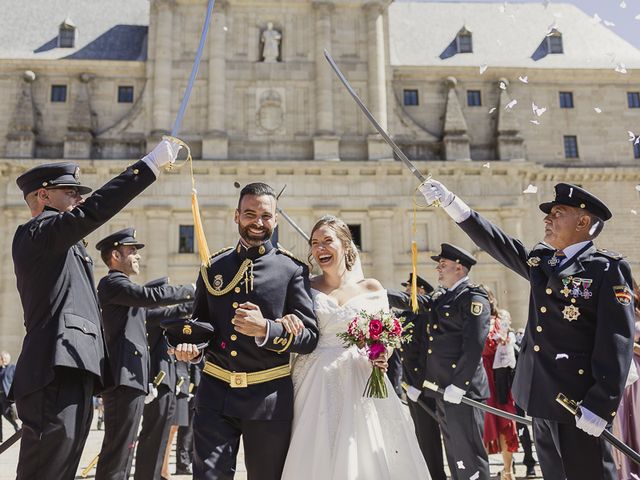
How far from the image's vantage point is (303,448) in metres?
4.41

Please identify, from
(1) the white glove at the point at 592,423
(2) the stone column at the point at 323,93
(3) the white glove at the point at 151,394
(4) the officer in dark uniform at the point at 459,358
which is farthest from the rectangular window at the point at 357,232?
(1) the white glove at the point at 592,423

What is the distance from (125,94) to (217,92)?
17.7 feet

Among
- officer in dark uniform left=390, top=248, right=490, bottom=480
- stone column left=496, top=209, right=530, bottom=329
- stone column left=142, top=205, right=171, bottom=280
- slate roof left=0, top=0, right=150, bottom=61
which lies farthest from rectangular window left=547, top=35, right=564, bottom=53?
A: officer in dark uniform left=390, top=248, right=490, bottom=480

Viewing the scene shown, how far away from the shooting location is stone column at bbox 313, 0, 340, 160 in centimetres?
3028

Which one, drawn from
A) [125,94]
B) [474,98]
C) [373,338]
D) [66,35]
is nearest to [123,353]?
[373,338]

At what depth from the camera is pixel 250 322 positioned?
13.9ft

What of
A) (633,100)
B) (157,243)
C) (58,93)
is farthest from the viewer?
(633,100)

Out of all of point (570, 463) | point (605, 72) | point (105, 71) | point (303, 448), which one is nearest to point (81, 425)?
point (303, 448)

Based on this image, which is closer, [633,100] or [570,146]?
[570,146]

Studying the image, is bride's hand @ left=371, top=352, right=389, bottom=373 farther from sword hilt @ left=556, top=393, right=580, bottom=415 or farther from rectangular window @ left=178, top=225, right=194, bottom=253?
rectangular window @ left=178, top=225, right=194, bottom=253

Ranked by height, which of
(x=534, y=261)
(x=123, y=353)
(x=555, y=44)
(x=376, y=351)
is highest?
(x=555, y=44)

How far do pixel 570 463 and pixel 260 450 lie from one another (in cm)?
226

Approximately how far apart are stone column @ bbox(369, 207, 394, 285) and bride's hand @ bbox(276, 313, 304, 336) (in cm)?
2505

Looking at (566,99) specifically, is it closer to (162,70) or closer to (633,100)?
(633,100)
